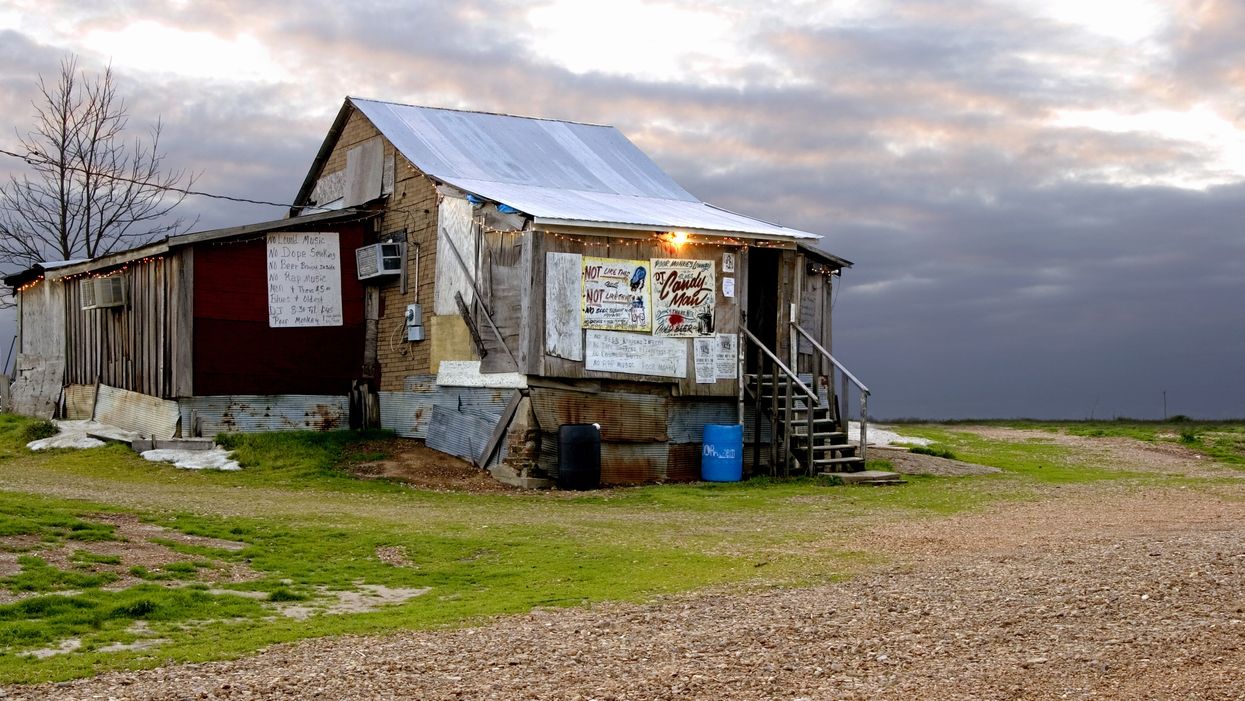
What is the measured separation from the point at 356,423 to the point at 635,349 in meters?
6.75

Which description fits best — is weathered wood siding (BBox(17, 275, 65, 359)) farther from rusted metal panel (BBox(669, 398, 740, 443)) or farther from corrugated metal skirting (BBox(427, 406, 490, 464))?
rusted metal panel (BBox(669, 398, 740, 443))

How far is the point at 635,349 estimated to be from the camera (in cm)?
2112

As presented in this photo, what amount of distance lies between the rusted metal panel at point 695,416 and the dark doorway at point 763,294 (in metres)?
2.84

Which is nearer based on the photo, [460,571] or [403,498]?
[460,571]

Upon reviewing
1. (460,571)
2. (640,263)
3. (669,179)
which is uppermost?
(669,179)

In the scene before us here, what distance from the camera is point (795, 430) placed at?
22.5 meters

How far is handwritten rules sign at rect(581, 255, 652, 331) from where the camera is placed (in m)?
20.7

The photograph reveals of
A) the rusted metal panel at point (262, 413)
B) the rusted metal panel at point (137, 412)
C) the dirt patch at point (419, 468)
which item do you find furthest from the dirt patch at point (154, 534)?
the rusted metal panel at point (137, 412)

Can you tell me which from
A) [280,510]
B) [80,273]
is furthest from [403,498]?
[80,273]

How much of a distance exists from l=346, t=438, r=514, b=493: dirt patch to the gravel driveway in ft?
33.1

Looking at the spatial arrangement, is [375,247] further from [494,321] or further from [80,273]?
[80,273]

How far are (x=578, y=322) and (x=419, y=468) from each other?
3781mm

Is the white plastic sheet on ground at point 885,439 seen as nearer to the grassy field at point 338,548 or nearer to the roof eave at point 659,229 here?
the roof eave at point 659,229

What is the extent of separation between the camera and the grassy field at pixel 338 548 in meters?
9.80
